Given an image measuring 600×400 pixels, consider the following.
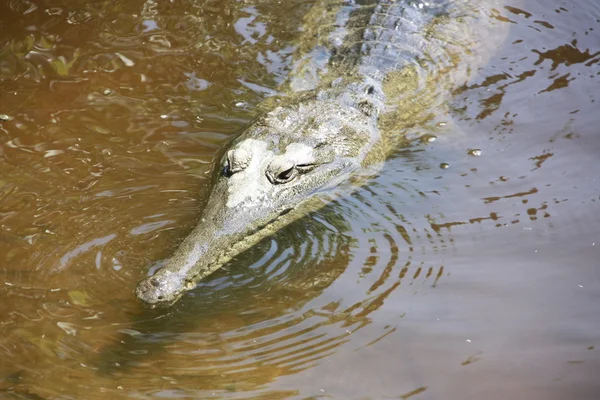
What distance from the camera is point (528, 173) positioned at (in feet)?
14.5

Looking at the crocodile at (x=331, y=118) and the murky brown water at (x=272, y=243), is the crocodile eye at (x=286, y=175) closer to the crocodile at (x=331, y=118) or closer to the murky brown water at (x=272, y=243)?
the crocodile at (x=331, y=118)

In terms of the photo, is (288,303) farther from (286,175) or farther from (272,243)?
(286,175)

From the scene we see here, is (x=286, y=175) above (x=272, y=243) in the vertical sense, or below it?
above

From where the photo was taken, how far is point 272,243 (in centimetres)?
400

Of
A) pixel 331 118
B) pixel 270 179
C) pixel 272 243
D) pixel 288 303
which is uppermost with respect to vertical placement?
pixel 331 118

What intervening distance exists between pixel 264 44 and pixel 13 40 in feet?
7.23

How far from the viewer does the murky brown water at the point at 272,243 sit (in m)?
3.22

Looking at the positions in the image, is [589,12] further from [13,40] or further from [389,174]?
[13,40]

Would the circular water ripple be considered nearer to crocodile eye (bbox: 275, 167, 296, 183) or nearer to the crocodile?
the crocodile

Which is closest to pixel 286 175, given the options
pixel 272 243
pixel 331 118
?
pixel 272 243

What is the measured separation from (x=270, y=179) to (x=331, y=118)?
2.86ft

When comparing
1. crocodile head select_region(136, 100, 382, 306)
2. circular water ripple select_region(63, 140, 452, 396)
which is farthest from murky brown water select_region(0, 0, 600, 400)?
crocodile head select_region(136, 100, 382, 306)

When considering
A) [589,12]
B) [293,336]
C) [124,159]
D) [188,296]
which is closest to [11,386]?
[188,296]

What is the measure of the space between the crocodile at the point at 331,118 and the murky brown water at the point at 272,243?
0.53 feet
